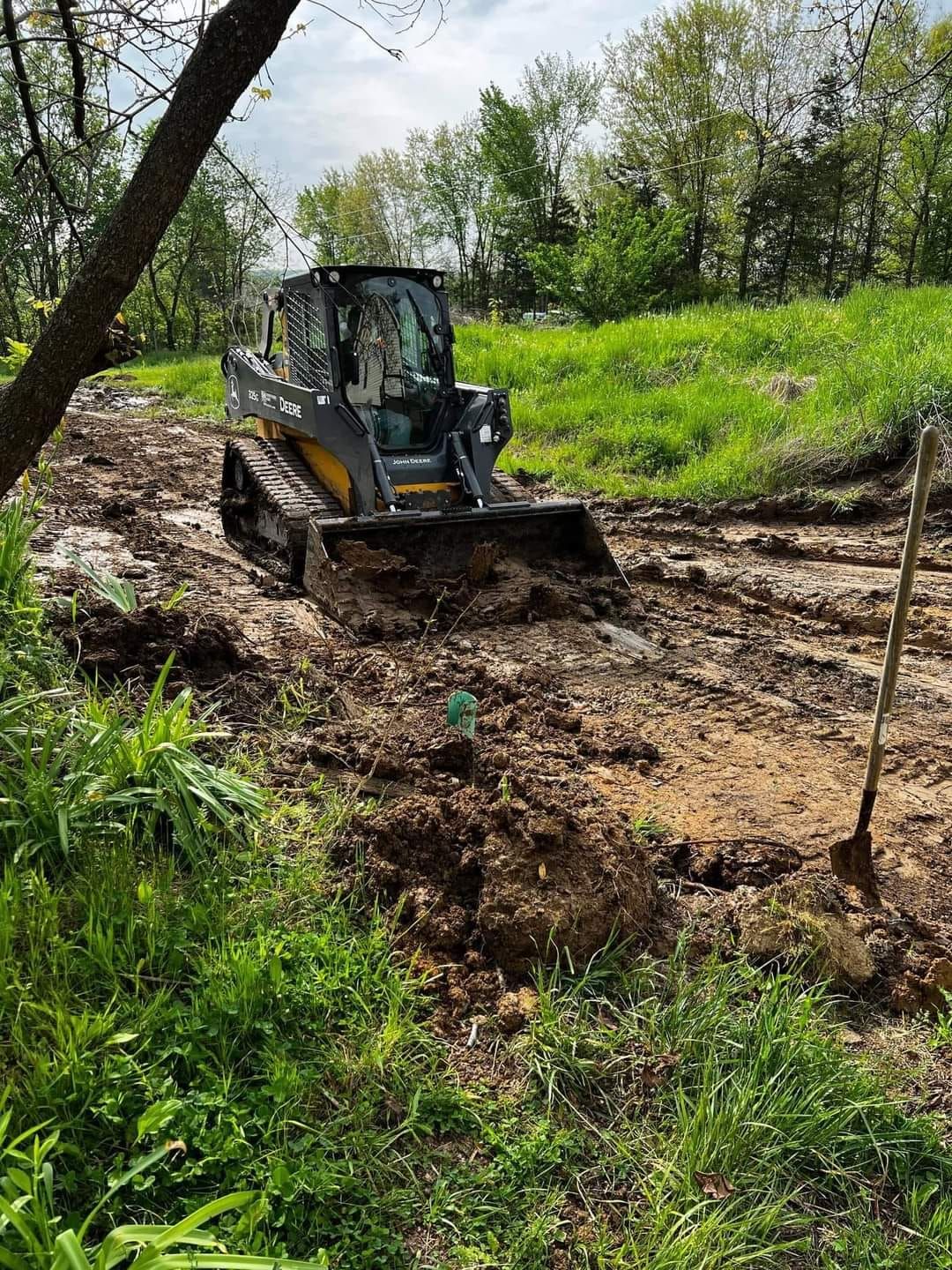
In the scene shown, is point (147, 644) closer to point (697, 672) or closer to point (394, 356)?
point (697, 672)

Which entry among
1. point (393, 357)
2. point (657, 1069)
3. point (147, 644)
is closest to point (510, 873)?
point (657, 1069)

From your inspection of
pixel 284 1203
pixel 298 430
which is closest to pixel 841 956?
pixel 284 1203

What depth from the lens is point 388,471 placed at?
7.00m

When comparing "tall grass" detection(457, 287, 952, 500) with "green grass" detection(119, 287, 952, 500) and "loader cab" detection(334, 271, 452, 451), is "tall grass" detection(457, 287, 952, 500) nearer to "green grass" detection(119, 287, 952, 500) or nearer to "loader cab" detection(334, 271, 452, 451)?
"green grass" detection(119, 287, 952, 500)

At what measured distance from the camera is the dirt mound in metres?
3.96

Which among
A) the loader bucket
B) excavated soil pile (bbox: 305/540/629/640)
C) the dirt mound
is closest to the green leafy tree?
the loader bucket

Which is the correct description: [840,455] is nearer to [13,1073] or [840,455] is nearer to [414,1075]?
[414,1075]

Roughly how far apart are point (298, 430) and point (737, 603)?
3937mm

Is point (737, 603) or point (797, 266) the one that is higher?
point (797, 266)

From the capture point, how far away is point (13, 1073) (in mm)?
1877

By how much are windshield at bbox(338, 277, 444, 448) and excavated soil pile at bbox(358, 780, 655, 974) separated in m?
4.61

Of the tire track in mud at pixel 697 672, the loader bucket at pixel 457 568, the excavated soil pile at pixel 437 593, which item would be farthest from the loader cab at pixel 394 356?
the tire track in mud at pixel 697 672

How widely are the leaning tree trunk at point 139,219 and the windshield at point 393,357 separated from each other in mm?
4532

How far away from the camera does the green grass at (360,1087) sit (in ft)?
6.05
